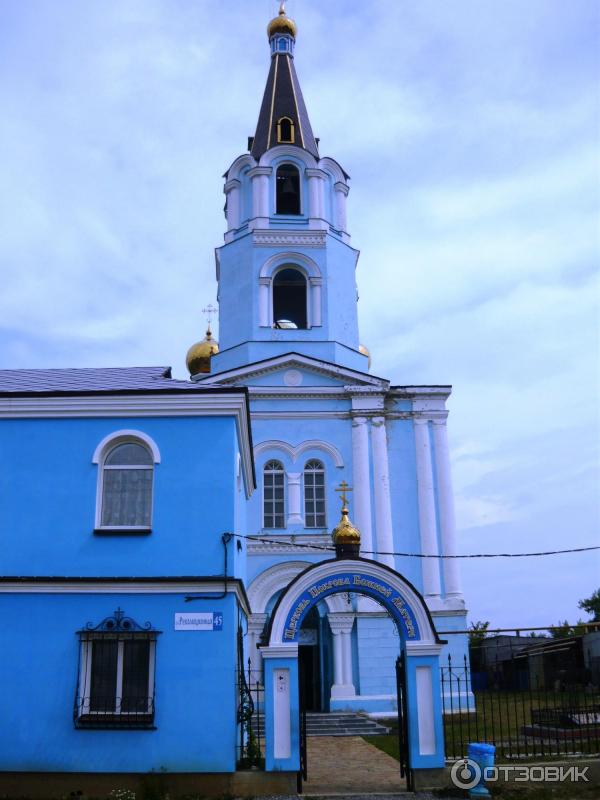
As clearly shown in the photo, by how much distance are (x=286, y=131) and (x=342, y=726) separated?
56.7 ft

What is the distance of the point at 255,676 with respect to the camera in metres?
20.2

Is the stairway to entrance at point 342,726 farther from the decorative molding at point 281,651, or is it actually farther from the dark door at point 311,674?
the decorative molding at point 281,651

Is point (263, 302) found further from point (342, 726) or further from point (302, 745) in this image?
point (302, 745)

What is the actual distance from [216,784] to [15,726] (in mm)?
2565

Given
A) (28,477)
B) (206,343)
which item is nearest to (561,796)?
(28,477)

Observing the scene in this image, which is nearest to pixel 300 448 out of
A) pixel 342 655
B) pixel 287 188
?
pixel 342 655

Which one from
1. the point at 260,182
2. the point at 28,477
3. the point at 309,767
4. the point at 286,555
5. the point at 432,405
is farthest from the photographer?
the point at 260,182

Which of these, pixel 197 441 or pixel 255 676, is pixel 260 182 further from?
pixel 197 441

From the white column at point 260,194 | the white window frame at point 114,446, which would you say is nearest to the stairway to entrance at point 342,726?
the white window frame at point 114,446

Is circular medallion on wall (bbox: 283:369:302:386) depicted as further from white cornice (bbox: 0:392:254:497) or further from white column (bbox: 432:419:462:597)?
white cornice (bbox: 0:392:254:497)

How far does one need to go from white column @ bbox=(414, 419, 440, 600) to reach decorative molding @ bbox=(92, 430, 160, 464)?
12037 mm

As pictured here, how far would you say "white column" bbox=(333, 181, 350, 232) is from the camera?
2675 cm

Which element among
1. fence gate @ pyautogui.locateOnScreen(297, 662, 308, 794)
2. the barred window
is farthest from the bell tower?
the barred window

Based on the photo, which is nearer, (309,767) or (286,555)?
(309,767)
